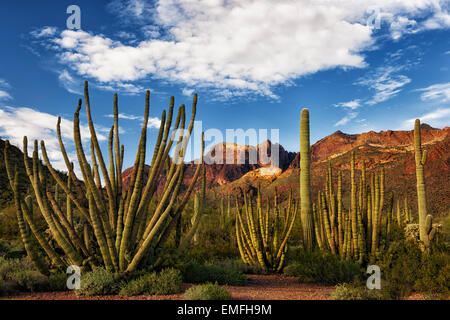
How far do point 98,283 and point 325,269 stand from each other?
4.67 metres

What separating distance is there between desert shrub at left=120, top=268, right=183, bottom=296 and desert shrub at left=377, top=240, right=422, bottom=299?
3565mm

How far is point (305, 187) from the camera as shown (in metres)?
8.95

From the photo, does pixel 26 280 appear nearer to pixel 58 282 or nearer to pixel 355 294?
pixel 58 282

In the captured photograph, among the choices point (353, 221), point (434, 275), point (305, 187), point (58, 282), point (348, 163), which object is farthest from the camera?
point (348, 163)

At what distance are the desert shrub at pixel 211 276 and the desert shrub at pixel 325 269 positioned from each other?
1.46m

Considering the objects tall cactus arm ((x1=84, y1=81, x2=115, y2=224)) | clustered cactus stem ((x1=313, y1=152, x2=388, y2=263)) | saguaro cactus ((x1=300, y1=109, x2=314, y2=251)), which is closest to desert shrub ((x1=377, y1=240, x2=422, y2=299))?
clustered cactus stem ((x1=313, y1=152, x2=388, y2=263))

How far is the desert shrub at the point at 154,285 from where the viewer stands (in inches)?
247

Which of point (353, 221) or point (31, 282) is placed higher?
point (353, 221)

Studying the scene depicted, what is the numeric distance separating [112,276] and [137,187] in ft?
5.31

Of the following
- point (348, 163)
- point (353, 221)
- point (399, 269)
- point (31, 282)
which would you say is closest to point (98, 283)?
point (31, 282)

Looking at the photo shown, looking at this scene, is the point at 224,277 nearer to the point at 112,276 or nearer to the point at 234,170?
the point at 112,276

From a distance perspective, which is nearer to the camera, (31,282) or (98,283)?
(98,283)
